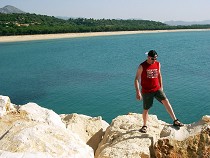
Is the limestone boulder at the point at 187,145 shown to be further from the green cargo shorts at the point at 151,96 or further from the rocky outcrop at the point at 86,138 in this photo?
the green cargo shorts at the point at 151,96

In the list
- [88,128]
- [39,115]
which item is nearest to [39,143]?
[39,115]

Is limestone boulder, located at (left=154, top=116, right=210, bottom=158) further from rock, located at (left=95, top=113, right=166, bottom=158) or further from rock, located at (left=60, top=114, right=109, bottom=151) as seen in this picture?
rock, located at (left=60, top=114, right=109, bottom=151)

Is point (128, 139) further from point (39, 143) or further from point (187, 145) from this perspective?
point (39, 143)

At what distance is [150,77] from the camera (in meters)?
Result: 6.70

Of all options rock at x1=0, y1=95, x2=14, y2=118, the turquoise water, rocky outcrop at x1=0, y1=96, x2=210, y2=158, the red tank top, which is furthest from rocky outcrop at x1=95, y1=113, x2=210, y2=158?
the turquoise water

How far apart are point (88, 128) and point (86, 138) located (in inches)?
20.1

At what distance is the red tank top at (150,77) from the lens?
6648 millimetres

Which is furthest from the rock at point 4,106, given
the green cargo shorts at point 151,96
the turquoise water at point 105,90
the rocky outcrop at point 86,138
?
the turquoise water at point 105,90

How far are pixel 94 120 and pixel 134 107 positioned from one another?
8719 mm

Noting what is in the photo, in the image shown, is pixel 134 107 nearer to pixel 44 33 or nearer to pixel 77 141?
pixel 77 141

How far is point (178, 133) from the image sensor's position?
20.2ft

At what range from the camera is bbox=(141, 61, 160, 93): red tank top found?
6.65 m

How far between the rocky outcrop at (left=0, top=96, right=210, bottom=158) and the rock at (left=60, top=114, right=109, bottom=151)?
1.3 inches

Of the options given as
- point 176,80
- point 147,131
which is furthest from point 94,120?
point 176,80
